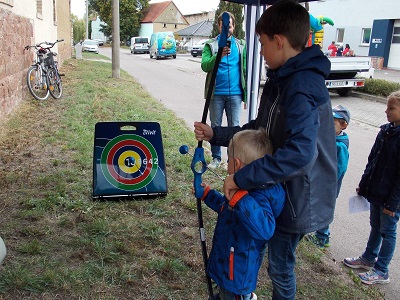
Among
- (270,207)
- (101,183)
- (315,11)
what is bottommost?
(101,183)

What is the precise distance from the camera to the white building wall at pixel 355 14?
977 inches

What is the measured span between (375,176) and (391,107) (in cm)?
53

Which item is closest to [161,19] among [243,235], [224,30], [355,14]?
[355,14]

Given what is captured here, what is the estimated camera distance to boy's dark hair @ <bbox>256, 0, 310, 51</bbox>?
195 centimetres

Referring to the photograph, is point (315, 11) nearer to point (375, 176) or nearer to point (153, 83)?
point (153, 83)

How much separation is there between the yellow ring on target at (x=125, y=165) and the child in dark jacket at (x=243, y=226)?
2062 mm

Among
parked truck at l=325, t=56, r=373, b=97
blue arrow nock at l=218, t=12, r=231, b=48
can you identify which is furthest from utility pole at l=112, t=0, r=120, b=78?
blue arrow nock at l=218, t=12, r=231, b=48

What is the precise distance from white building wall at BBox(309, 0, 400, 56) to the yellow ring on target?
2311cm

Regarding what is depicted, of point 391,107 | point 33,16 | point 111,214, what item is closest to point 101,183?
point 111,214

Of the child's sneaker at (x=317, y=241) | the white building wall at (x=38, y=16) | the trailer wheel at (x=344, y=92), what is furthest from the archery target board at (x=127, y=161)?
the trailer wheel at (x=344, y=92)

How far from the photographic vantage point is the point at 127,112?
27.3 ft

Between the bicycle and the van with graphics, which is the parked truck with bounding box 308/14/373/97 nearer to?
the bicycle

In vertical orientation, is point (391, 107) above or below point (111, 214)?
above

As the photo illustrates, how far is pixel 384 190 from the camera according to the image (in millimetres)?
3055
